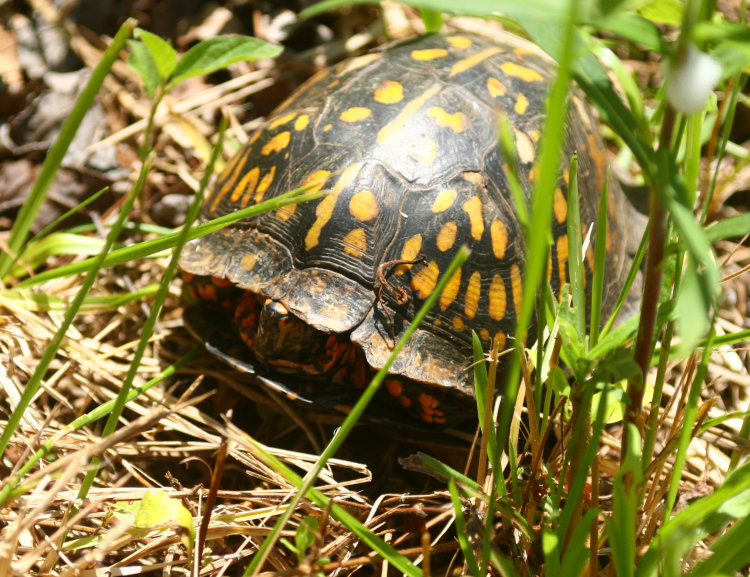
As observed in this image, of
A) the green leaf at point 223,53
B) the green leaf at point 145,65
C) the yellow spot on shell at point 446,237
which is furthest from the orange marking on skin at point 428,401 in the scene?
the green leaf at point 145,65

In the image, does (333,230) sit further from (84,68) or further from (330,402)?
(84,68)

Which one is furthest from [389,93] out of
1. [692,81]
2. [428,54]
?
[692,81]

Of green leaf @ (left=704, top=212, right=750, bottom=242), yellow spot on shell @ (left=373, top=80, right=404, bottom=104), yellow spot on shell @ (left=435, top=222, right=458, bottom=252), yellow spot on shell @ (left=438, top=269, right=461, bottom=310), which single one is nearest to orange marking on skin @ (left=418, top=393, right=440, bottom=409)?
yellow spot on shell @ (left=438, top=269, right=461, bottom=310)

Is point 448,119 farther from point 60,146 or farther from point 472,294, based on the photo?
point 60,146

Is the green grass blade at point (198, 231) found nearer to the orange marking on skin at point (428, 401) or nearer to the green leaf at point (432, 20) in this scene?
the orange marking on skin at point (428, 401)

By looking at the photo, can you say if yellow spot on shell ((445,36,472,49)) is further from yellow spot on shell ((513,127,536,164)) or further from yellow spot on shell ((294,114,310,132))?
yellow spot on shell ((294,114,310,132))

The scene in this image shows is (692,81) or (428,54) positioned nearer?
(692,81)

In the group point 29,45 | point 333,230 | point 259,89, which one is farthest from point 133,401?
point 29,45
